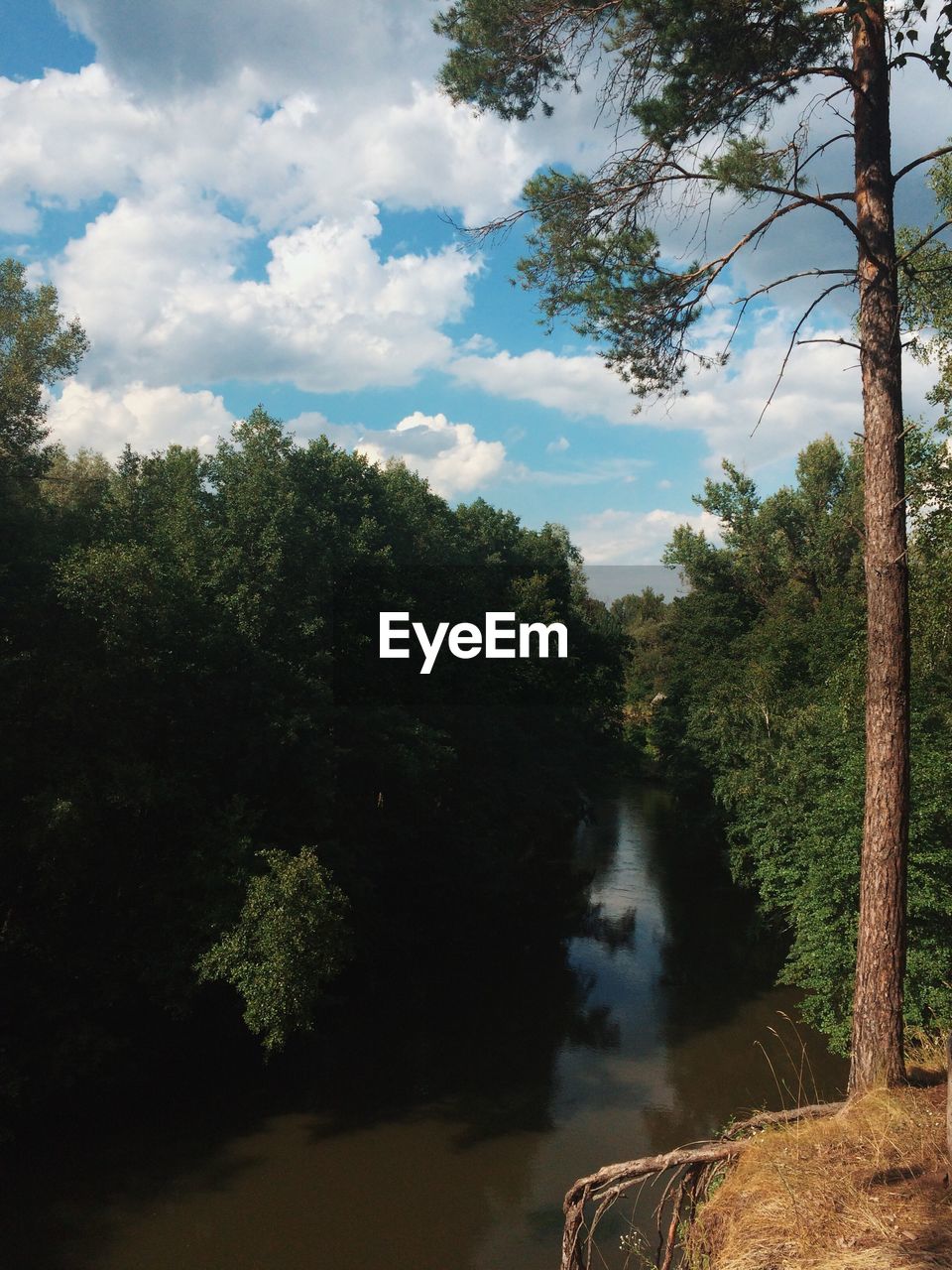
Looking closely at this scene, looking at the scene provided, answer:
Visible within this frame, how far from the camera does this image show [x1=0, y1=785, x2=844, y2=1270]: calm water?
35.5 ft

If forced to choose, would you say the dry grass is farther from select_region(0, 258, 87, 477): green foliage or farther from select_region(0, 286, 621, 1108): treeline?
select_region(0, 258, 87, 477): green foliage

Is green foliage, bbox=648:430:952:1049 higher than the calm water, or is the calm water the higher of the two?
green foliage, bbox=648:430:952:1049

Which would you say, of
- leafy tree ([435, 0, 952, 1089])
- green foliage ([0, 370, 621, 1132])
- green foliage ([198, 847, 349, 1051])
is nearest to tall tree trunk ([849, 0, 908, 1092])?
leafy tree ([435, 0, 952, 1089])

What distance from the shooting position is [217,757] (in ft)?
49.4

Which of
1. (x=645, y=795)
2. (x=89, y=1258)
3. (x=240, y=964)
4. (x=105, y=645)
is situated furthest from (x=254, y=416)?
(x=645, y=795)

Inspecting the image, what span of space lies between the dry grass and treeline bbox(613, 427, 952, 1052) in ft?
20.0

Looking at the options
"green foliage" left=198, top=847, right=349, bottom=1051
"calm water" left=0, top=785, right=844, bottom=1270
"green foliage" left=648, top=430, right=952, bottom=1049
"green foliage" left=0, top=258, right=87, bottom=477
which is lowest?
"calm water" left=0, top=785, right=844, bottom=1270

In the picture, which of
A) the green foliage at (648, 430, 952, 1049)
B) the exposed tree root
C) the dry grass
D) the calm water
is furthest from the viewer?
the green foliage at (648, 430, 952, 1049)

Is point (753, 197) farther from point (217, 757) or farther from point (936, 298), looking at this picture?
point (217, 757)

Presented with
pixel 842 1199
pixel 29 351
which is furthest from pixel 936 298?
pixel 29 351

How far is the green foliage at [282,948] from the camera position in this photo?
1188cm

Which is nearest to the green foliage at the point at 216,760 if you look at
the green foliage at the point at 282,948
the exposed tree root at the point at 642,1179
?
the green foliage at the point at 282,948

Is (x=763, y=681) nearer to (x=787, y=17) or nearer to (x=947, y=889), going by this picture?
(x=947, y=889)

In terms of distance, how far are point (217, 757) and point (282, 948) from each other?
162 inches
